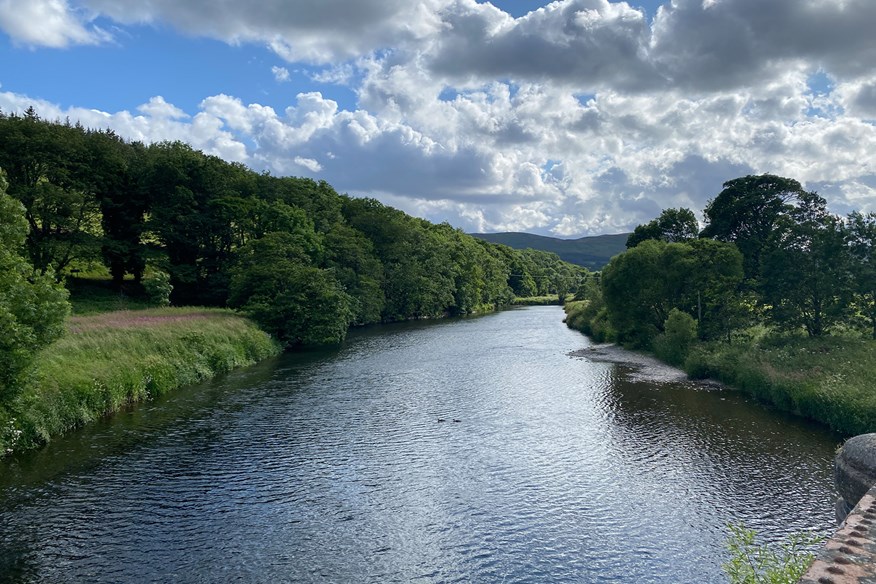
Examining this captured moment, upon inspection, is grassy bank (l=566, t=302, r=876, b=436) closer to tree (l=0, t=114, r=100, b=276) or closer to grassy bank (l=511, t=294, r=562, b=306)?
tree (l=0, t=114, r=100, b=276)

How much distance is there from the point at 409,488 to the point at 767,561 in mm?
10838

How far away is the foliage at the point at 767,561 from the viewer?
1049 centimetres

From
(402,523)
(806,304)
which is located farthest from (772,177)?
(402,523)

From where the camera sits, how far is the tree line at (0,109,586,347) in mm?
56000

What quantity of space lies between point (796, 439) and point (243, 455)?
79.1 ft

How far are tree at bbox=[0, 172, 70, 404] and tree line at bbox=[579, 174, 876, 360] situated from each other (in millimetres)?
42825

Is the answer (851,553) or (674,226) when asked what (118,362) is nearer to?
(851,553)

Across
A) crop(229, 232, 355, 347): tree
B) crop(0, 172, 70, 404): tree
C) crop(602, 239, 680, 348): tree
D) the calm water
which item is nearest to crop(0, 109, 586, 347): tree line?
crop(229, 232, 355, 347): tree

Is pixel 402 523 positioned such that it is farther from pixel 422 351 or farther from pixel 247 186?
pixel 247 186

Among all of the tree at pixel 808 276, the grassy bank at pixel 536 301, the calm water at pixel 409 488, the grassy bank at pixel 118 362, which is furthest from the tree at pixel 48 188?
the grassy bank at pixel 536 301

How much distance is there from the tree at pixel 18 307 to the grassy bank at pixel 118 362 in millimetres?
1056

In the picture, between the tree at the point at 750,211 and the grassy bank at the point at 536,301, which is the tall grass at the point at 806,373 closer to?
the tree at the point at 750,211

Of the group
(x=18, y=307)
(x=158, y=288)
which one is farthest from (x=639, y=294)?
(x=18, y=307)

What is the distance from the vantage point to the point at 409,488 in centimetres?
1980
